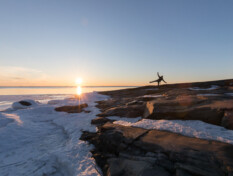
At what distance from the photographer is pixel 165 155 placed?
3.73 m

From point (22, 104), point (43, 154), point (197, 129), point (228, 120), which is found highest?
point (228, 120)

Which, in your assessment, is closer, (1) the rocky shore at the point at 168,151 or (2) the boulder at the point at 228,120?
(1) the rocky shore at the point at 168,151

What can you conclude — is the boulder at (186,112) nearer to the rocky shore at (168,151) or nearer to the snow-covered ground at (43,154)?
the rocky shore at (168,151)

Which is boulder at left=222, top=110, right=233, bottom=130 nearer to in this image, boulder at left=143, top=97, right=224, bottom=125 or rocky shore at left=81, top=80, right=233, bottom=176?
rocky shore at left=81, top=80, right=233, bottom=176

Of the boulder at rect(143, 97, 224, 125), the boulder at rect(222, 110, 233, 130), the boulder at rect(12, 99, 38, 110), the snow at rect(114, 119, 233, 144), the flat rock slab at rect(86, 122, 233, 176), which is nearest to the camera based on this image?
the flat rock slab at rect(86, 122, 233, 176)

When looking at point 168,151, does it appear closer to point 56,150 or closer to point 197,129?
point 197,129

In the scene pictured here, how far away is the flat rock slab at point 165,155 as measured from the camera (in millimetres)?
3078

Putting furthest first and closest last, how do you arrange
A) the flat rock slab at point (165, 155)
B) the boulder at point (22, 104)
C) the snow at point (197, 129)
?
the boulder at point (22, 104) → the snow at point (197, 129) → the flat rock slab at point (165, 155)

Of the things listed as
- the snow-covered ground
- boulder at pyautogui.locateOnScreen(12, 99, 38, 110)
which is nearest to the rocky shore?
the snow-covered ground

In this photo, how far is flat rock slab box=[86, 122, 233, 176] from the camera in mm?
3078

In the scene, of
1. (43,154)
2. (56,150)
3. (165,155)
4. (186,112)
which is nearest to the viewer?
(165,155)

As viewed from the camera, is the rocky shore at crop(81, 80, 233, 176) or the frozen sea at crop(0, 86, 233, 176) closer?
the rocky shore at crop(81, 80, 233, 176)

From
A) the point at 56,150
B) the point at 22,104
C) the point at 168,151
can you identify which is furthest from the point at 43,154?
the point at 22,104

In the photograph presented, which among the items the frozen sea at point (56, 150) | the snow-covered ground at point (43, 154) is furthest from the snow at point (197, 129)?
the snow-covered ground at point (43, 154)
